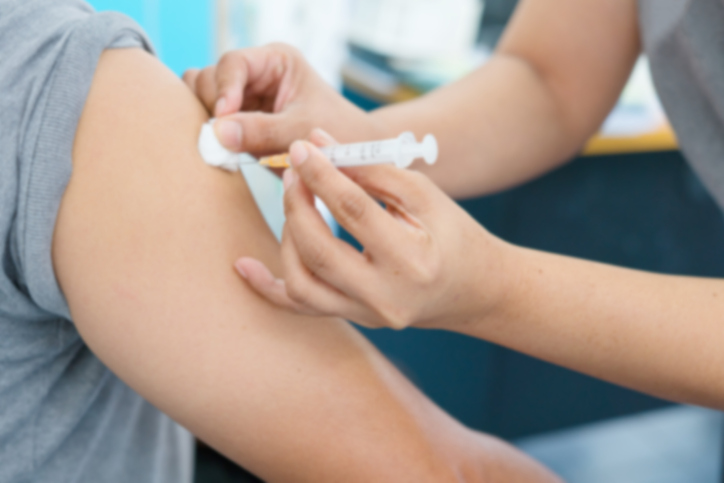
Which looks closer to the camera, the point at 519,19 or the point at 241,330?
the point at 241,330

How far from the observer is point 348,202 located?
54 centimetres

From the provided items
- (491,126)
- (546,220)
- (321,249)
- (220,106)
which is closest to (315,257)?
(321,249)

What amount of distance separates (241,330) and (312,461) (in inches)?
6.0

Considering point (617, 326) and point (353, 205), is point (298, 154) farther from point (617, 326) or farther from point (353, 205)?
point (617, 326)

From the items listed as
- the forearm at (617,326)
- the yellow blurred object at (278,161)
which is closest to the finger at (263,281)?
the yellow blurred object at (278,161)

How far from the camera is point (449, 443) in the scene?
28.5 inches

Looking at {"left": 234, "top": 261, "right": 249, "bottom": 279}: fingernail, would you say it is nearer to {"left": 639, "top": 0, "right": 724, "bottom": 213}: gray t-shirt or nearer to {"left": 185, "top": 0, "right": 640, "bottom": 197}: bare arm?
{"left": 185, "top": 0, "right": 640, "bottom": 197}: bare arm

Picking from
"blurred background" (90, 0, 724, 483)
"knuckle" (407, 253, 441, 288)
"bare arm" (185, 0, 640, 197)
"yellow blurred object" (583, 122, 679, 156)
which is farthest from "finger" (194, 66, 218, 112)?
"yellow blurred object" (583, 122, 679, 156)

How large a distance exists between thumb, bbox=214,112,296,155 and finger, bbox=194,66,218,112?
64 mm

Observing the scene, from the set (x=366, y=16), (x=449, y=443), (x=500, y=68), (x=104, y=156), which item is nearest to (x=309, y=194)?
(x=104, y=156)

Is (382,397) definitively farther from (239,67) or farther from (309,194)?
(239,67)

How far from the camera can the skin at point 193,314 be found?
0.59 meters

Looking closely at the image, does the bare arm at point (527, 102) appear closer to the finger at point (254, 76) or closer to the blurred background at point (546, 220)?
the finger at point (254, 76)

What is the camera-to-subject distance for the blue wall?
1451mm
